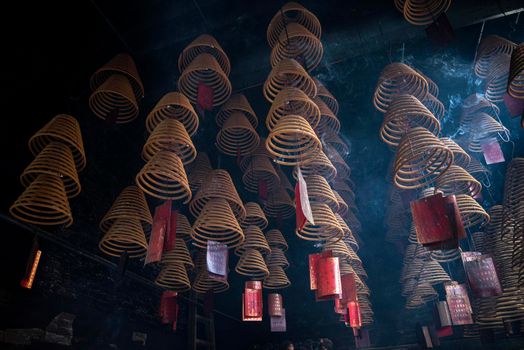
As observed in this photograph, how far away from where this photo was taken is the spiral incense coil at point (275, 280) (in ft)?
19.2

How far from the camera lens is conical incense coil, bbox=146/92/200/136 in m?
4.19

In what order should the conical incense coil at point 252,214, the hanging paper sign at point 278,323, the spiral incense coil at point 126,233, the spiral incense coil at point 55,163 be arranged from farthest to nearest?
the hanging paper sign at point 278,323
the conical incense coil at point 252,214
the spiral incense coil at point 126,233
the spiral incense coil at point 55,163

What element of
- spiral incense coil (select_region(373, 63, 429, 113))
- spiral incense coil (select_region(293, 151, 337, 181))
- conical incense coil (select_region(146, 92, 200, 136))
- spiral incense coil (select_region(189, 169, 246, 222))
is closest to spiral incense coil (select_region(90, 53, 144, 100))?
conical incense coil (select_region(146, 92, 200, 136))

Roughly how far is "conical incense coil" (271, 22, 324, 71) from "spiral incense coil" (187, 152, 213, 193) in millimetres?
1785

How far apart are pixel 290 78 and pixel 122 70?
1.72m

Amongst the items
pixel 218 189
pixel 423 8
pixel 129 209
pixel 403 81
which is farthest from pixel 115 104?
pixel 423 8

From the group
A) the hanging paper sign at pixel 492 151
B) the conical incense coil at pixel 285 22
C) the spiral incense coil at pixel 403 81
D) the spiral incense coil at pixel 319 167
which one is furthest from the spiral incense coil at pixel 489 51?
the spiral incense coil at pixel 319 167

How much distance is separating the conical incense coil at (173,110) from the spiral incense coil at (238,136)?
49 centimetres

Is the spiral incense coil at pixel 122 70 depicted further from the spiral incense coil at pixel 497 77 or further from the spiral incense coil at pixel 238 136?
the spiral incense coil at pixel 497 77

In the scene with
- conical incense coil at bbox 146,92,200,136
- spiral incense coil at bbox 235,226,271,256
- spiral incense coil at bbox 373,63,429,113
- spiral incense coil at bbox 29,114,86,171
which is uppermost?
spiral incense coil at bbox 373,63,429,113

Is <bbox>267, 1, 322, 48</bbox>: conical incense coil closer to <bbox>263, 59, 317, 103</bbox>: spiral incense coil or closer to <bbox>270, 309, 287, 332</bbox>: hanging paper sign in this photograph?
<bbox>263, 59, 317, 103</bbox>: spiral incense coil

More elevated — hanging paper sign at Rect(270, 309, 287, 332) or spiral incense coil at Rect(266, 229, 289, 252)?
spiral incense coil at Rect(266, 229, 289, 252)

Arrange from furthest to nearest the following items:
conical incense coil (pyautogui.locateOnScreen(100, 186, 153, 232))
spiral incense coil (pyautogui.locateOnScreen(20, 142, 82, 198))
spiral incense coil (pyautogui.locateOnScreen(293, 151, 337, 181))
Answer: spiral incense coil (pyautogui.locateOnScreen(293, 151, 337, 181)) < conical incense coil (pyautogui.locateOnScreen(100, 186, 153, 232)) < spiral incense coil (pyautogui.locateOnScreen(20, 142, 82, 198))

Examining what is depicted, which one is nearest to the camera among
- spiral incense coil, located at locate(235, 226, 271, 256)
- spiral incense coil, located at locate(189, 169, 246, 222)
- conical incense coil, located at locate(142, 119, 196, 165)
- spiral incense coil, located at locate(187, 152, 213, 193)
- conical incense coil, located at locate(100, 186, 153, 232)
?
conical incense coil, located at locate(142, 119, 196, 165)
